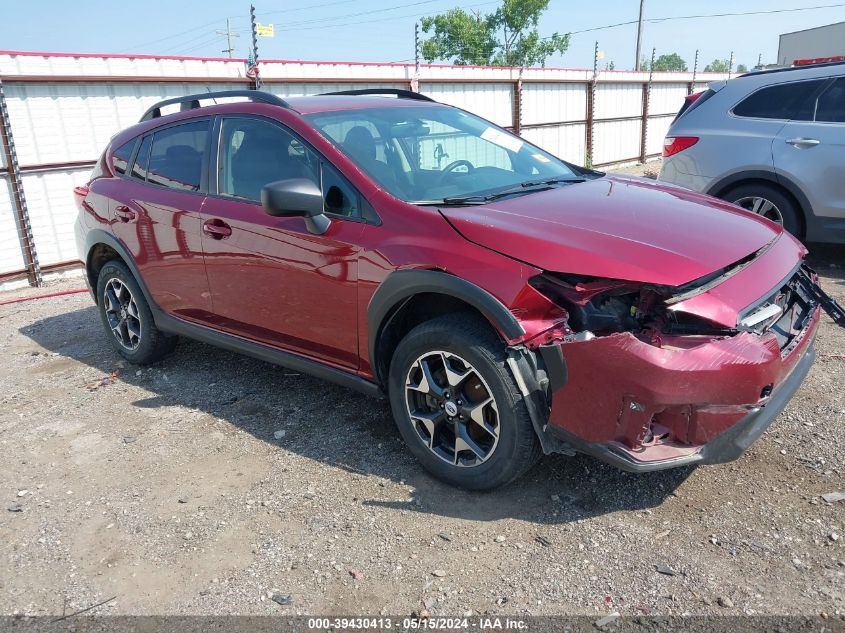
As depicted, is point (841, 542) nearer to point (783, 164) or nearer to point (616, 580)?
point (616, 580)

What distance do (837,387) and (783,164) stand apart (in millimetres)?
3047

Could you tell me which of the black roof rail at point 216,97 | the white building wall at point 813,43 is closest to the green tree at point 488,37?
the white building wall at point 813,43

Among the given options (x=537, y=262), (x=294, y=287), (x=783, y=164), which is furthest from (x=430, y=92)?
(x=537, y=262)

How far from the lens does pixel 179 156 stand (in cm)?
454

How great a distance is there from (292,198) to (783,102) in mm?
5427

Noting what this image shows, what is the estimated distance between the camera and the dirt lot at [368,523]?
8.73ft

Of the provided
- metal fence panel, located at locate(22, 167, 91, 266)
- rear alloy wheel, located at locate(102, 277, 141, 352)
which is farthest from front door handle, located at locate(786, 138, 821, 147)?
metal fence panel, located at locate(22, 167, 91, 266)

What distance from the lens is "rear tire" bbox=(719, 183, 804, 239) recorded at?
6.51m

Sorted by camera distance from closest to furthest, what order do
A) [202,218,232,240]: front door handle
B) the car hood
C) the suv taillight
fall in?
the car hood → [202,218,232,240]: front door handle → the suv taillight

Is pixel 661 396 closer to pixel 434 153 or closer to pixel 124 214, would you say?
pixel 434 153

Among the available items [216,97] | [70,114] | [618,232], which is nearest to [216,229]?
[216,97]

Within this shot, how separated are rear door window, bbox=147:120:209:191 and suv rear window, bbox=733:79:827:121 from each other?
204 inches

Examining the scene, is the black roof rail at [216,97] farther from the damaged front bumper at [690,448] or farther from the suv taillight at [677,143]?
the suv taillight at [677,143]

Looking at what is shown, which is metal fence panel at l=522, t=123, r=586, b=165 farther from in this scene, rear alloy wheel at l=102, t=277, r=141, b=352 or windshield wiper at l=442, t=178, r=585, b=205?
windshield wiper at l=442, t=178, r=585, b=205
